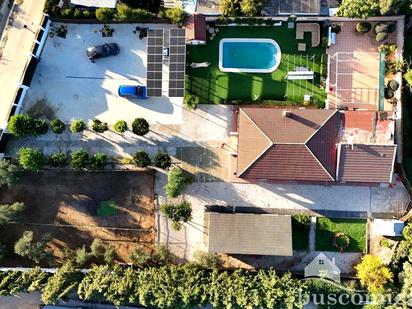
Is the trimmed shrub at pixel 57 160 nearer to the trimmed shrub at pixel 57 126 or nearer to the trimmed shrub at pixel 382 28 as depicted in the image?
the trimmed shrub at pixel 57 126

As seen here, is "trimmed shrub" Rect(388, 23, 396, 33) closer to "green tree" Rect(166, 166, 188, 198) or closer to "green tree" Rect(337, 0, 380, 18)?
"green tree" Rect(337, 0, 380, 18)

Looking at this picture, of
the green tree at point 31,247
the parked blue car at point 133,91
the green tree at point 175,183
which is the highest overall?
the parked blue car at point 133,91

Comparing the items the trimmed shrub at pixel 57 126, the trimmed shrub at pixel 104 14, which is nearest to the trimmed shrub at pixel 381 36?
the trimmed shrub at pixel 104 14

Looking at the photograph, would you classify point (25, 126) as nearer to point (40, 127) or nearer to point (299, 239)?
point (40, 127)

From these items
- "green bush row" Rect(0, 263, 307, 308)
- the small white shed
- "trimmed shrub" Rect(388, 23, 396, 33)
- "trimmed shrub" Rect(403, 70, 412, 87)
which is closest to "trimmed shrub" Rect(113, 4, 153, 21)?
"trimmed shrub" Rect(388, 23, 396, 33)

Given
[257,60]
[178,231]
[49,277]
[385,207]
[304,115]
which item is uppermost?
[257,60]

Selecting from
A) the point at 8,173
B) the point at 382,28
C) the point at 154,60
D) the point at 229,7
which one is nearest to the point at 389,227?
the point at 382,28

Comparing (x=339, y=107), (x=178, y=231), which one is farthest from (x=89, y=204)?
(x=339, y=107)

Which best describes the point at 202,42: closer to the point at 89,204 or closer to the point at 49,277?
the point at 89,204
